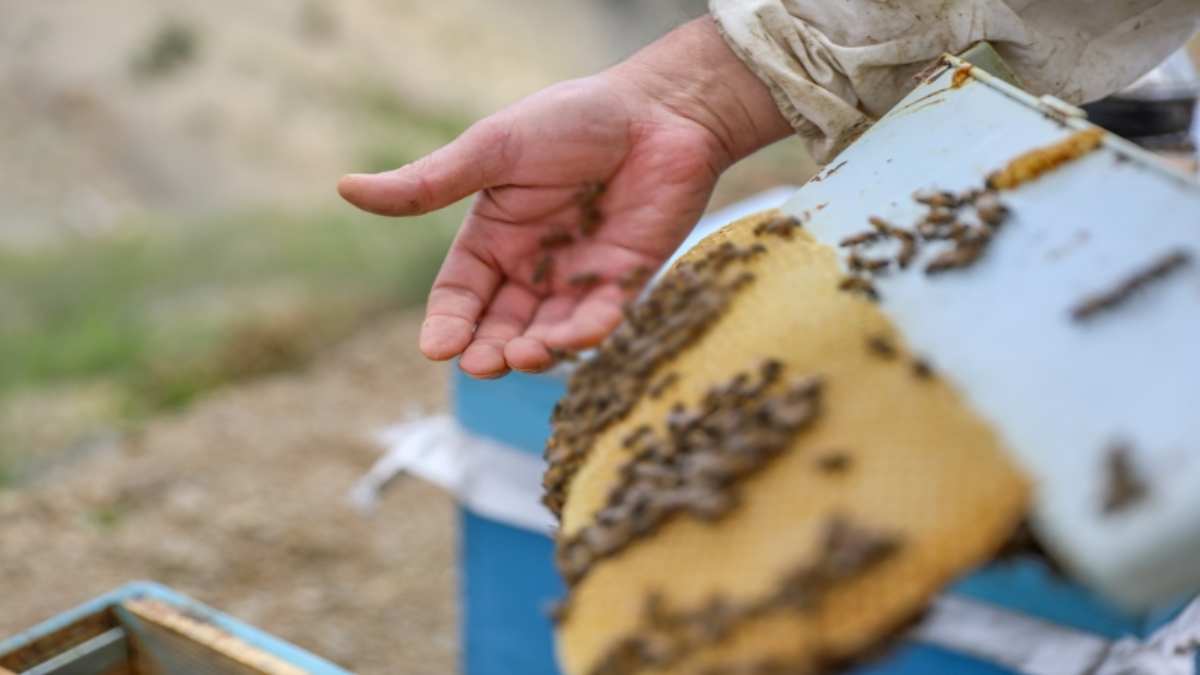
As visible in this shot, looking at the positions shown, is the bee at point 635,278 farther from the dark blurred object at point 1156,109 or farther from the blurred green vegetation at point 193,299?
the blurred green vegetation at point 193,299

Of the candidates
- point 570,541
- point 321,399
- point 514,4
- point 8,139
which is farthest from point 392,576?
point 514,4

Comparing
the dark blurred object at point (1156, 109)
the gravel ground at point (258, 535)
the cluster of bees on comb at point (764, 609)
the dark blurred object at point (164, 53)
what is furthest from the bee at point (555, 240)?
the dark blurred object at point (164, 53)

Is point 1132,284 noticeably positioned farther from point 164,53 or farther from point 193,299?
point 164,53

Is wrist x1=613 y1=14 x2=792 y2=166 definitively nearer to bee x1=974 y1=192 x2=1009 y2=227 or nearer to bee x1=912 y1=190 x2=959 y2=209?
bee x1=912 y1=190 x2=959 y2=209

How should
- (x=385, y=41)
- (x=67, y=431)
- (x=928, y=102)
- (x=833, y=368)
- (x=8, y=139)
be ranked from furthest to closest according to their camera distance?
(x=385, y=41) → (x=8, y=139) → (x=67, y=431) → (x=928, y=102) → (x=833, y=368)

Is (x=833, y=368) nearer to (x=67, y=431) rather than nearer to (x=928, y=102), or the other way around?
(x=928, y=102)

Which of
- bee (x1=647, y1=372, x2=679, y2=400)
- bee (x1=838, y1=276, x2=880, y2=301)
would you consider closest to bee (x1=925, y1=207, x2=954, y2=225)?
bee (x1=838, y1=276, x2=880, y2=301)
